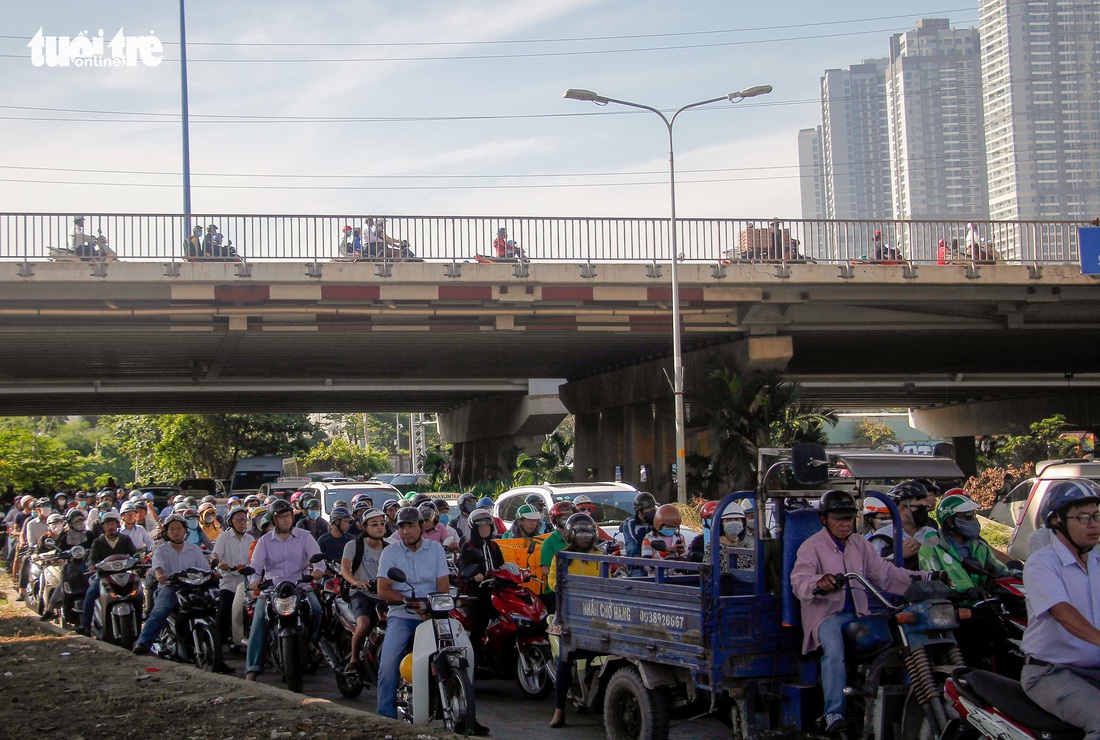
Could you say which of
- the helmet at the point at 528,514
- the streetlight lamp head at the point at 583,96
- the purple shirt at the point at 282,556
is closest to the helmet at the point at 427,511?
Result: the purple shirt at the point at 282,556

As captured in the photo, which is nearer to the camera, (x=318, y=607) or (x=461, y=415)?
(x=318, y=607)

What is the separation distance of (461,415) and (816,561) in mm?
43371

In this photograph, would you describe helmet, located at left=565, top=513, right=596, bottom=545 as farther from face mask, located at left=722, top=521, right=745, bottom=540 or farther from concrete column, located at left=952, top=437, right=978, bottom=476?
concrete column, located at left=952, top=437, right=978, bottom=476

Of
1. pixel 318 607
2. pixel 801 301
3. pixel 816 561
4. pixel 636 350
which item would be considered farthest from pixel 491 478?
pixel 816 561

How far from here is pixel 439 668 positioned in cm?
773

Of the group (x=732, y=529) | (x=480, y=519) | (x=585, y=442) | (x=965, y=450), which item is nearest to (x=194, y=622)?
(x=480, y=519)

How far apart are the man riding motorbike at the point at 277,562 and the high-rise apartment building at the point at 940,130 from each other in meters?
189

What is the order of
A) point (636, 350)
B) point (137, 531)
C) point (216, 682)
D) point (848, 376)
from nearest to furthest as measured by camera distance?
point (216, 682)
point (137, 531)
point (636, 350)
point (848, 376)

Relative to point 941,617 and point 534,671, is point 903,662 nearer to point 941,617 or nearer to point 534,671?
point 941,617

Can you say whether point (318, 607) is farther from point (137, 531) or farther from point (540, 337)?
point (540, 337)

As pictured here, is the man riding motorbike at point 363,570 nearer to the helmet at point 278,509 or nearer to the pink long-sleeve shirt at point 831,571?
the helmet at point 278,509

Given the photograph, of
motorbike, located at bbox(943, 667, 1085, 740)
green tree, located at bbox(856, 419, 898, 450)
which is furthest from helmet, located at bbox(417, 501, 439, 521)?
green tree, located at bbox(856, 419, 898, 450)

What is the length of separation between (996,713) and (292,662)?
6.30 m

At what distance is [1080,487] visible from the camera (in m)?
5.81
